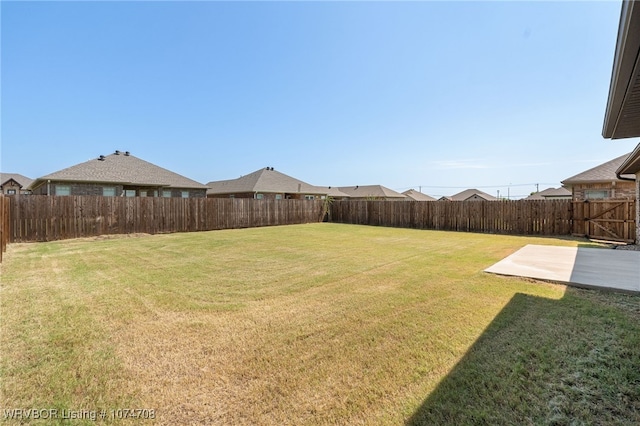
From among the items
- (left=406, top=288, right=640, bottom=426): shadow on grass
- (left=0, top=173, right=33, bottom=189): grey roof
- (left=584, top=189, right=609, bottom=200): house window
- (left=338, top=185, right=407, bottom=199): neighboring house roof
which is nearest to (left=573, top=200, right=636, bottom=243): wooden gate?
(left=584, top=189, right=609, bottom=200): house window

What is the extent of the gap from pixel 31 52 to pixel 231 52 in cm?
773

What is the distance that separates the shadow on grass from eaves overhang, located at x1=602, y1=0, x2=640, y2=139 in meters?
2.79

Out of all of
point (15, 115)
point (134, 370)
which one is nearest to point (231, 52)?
point (15, 115)

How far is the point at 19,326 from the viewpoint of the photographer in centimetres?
328

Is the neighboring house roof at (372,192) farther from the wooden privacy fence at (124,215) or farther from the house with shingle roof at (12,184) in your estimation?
the house with shingle roof at (12,184)

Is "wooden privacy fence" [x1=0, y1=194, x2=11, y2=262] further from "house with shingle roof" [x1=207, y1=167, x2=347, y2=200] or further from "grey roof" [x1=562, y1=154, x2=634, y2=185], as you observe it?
"grey roof" [x1=562, y1=154, x2=634, y2=185]

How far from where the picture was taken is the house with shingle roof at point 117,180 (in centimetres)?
1691

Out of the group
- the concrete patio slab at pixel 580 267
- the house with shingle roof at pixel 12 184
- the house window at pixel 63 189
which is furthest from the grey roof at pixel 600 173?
the house with shingle roof at pixel 12 184

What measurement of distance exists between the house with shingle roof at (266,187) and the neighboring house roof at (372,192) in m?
10.0

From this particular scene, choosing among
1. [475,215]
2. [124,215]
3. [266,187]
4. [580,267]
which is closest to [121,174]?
[124,215]

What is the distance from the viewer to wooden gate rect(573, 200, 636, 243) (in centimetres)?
1049

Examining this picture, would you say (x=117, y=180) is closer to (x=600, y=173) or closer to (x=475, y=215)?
(x=475, y=215)

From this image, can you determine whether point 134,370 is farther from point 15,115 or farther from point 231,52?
point 15,115

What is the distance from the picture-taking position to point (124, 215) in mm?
13211
